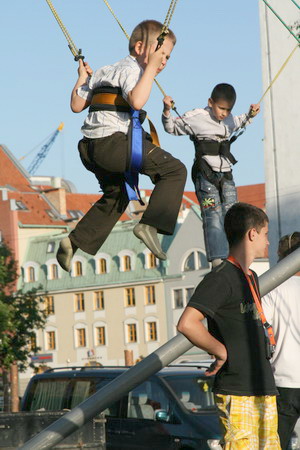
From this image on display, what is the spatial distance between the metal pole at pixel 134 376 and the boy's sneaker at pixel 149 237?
51 cm

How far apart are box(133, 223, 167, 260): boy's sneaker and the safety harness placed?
165mm

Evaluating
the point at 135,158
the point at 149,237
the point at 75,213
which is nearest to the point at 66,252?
the point at 149,237

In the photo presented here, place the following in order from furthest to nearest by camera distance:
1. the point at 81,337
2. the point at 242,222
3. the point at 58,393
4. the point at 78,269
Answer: the point at 78,269 < the point at 81,337 < the point at 58,393 < the point at 242,222

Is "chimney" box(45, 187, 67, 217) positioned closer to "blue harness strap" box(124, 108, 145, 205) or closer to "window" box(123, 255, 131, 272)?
"window" box(123, 255, 131, 272)

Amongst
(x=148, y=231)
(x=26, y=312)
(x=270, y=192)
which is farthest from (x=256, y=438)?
(x=26, y=312)

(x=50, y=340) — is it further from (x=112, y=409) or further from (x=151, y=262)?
(x=112, y=409)

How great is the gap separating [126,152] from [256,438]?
1.68 meters

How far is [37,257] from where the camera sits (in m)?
84.8

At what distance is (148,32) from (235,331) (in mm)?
1724

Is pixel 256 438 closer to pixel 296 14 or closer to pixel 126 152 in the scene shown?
pixel 126 152

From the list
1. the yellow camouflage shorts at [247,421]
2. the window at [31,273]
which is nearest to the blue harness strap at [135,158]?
the yellow camouflage shorts at [247,421]

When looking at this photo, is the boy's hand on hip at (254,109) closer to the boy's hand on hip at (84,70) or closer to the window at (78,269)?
the boy's hand on hip at (84,70)

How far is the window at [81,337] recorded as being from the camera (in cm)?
8262

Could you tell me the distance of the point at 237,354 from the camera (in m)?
5.59
